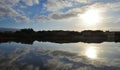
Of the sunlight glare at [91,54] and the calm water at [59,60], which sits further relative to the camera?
the sunlight glare at [91,54]

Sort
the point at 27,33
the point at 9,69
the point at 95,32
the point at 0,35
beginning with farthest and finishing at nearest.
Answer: the point at 95,32, the point at 27,33, the point at 0,35, the point at 9,69

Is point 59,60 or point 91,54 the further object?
point 91,54

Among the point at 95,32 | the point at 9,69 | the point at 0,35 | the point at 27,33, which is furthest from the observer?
the point at 95,32

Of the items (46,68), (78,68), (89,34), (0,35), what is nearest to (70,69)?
(78,68)

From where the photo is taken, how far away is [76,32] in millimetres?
65312

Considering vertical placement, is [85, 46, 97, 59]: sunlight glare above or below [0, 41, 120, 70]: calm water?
below

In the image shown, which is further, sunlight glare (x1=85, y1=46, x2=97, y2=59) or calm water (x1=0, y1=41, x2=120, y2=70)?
sunlight glare (x1=85, y1=46, x2=97, y2=59)

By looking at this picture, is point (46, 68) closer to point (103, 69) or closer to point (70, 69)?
point (70, 69)

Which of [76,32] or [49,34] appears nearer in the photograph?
[49,34]

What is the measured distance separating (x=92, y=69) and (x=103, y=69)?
712 mm

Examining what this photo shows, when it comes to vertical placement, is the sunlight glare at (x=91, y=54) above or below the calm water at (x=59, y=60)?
below

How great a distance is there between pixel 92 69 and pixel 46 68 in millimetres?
2934

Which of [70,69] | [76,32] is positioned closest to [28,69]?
[70,69]

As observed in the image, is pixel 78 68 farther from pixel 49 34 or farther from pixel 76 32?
pixel 76 32
